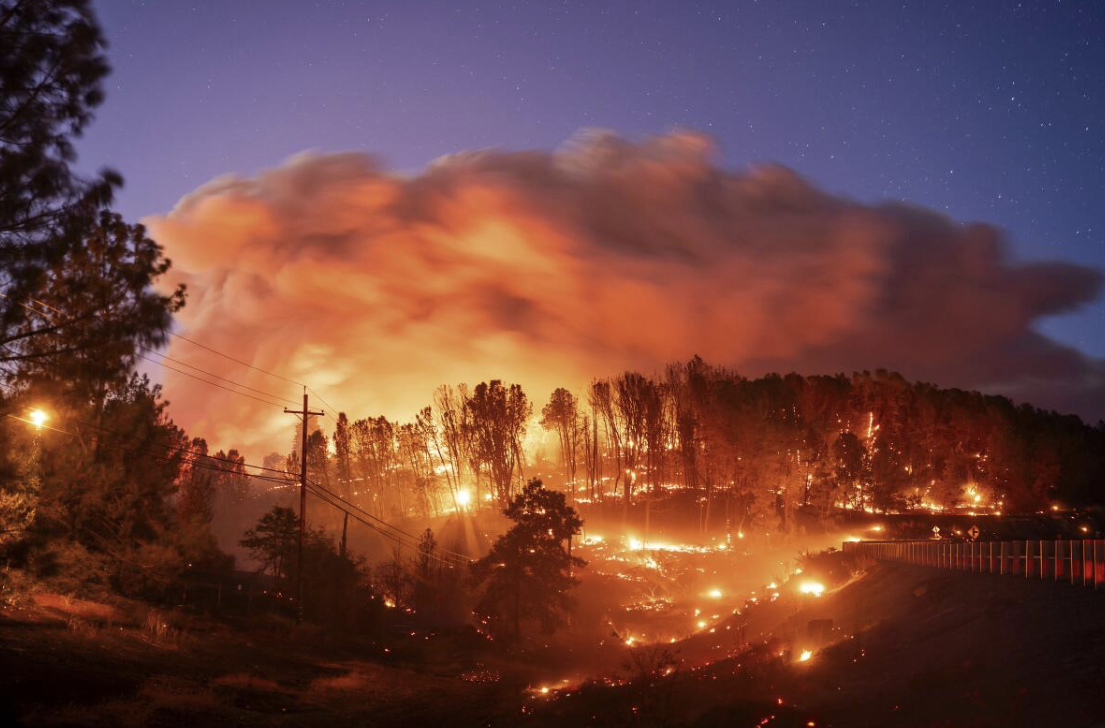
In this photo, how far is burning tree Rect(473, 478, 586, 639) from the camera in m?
52.2

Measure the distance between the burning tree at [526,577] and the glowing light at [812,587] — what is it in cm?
1395

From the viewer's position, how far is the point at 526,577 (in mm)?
52781

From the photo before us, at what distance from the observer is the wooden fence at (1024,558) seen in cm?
2316

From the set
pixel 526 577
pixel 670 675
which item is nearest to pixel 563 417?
pixel 526 577

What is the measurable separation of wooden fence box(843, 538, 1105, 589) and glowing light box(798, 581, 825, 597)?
15.8 feet

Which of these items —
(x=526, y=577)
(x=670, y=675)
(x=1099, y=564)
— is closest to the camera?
(x=1099, y=564)

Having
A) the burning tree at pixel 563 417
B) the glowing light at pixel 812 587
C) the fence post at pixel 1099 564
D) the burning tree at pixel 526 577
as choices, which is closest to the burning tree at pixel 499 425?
the burning tree at pixel 563 417

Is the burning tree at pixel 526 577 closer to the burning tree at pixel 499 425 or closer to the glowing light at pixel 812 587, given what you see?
the glowing light at pixel 812 587

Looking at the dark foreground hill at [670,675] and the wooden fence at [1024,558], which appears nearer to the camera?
the dark foreground hill at [670,675]

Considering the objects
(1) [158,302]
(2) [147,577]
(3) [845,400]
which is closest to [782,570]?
(3) [845,400]

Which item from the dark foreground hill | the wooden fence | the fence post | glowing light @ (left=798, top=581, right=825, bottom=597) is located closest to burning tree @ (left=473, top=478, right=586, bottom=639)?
the dark foreground hill

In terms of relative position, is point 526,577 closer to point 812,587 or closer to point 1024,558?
point 812,587

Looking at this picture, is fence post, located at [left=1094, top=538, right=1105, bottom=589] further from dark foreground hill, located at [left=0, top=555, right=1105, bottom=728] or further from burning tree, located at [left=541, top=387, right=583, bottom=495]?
burning tree, located at [left=541, top=387, right=583, bottom=495]

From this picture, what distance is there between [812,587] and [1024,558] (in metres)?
20.5
